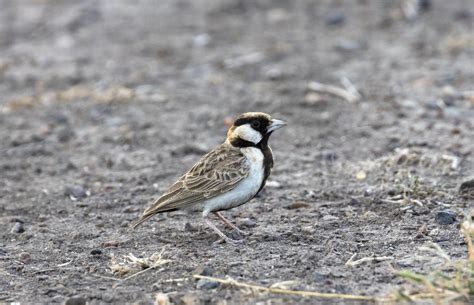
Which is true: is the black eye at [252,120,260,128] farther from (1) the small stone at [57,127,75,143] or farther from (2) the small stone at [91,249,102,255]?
(1) the small stone at [57,127,75,143]

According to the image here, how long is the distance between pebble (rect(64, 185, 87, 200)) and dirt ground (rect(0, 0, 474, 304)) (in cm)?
3

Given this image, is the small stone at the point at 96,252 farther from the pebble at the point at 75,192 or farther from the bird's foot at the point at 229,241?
the pebble at the point at 75,192

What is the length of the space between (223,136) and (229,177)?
Answer: 3048 mm

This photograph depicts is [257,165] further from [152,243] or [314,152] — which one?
[314,152]

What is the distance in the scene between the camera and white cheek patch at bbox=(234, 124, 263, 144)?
718 cm

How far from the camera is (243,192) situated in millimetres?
6887

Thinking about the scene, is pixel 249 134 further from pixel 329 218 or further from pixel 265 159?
pixel 329 218

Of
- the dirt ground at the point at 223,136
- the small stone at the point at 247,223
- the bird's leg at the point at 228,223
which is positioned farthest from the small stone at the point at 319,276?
the small stone at the point at 247,223

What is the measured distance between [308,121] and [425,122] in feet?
4.39

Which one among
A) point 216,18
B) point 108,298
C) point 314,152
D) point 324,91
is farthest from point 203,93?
point 108,298

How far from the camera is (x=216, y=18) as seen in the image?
48.4 ft

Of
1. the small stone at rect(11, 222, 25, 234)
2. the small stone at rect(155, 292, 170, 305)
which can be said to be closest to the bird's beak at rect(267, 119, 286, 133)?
the small stone at rect(155, 292, 170, 305)

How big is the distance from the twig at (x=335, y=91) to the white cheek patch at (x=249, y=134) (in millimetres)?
3648

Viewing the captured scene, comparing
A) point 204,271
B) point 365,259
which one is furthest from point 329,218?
point 204,271
